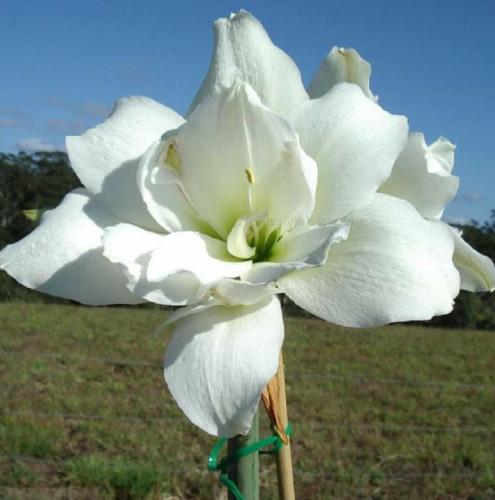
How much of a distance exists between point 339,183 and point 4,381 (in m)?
4.23

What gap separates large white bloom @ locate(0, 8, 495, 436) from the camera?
384 mm

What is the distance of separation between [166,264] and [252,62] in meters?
0.15

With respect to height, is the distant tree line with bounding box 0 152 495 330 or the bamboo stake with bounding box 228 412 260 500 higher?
the distant tree line with bounding box 0 152 495 330

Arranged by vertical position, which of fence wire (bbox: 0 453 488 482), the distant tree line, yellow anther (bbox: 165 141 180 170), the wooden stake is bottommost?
fence wire (bbox: 0 453 488 482)

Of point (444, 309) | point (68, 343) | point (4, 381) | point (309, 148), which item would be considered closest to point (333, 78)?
point (309, 148)

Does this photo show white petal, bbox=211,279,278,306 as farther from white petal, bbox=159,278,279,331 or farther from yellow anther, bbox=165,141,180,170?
yellow anther, bbox=165,141,180,170

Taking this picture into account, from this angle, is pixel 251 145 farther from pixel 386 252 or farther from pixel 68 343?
pixel 68 343

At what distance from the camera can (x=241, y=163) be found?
46cm

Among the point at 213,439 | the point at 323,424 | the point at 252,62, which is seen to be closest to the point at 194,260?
the point at 252,62

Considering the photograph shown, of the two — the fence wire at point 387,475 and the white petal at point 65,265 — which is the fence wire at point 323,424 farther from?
the white petal at point 65,265

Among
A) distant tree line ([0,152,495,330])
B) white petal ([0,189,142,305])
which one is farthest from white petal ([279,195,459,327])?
distant tree line ([0,152,495,330])

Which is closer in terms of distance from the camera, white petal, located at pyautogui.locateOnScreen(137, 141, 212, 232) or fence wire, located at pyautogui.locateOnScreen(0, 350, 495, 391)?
white petal, located at pyautogui.locateOnScreen(137, 141, 212, 232)

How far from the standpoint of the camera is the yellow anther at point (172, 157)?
→ 0.44 m

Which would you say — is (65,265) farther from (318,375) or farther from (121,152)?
(318,375)
